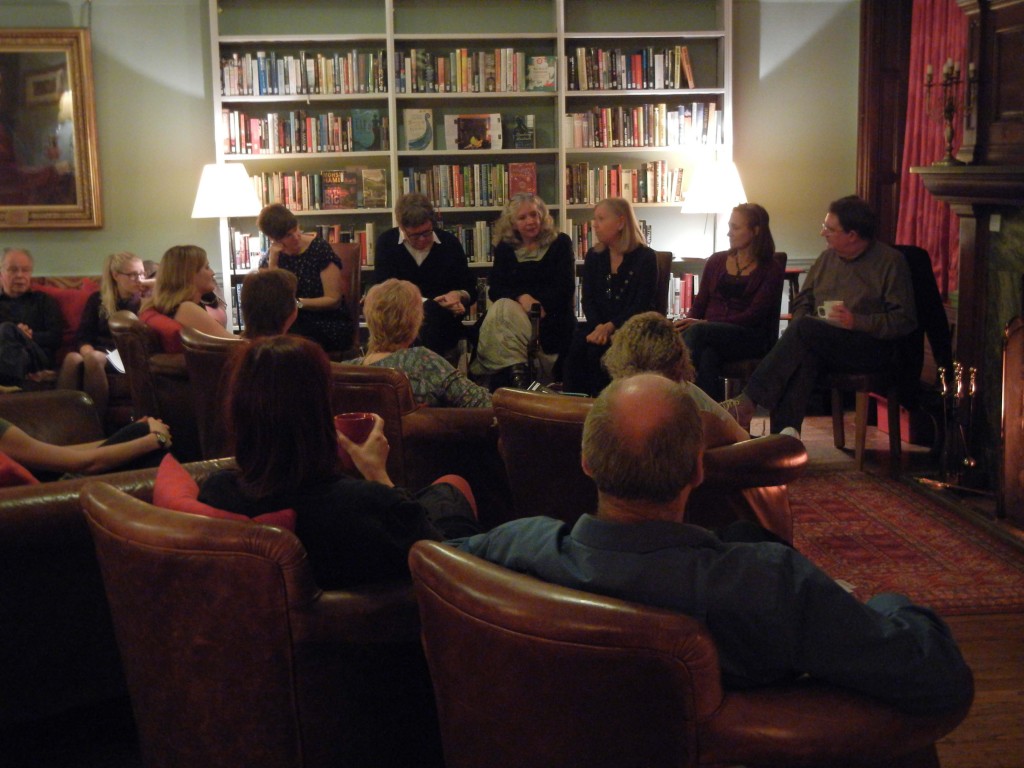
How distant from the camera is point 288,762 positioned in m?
1.85

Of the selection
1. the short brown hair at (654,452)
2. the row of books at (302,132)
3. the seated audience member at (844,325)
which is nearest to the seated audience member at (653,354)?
the short brown hair at (654,452)

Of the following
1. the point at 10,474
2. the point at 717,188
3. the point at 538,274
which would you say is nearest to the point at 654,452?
the point at 10,474

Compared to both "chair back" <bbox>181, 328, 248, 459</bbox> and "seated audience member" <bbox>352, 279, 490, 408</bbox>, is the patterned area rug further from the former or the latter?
"chair back" <bbox>181, 328, 248, 459</bbox>

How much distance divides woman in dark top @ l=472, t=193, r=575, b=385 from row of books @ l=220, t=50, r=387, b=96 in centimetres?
150

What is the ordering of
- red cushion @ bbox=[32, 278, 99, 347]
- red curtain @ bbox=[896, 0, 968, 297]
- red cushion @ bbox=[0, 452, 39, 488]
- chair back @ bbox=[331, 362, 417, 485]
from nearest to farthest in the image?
red cushion @ bbox=[0, 452, 39, 488], chair back @ bbox=[331, 362, 417, 485], red curtain @ bbox=[896, 0, 968, 297], red cushion @ bbox=[32, 278, 99, 347]

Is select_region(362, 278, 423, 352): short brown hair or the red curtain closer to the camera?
select_region(362, 278, 423, 352): short brown hair

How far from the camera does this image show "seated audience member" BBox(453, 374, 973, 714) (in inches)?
53.6

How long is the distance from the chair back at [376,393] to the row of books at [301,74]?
3.78 m

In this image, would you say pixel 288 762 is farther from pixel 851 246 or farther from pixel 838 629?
pixel 851 246

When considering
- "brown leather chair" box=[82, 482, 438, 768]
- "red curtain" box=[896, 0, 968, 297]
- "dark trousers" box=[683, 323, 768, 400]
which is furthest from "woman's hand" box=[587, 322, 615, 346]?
"brown leather chair" box=[82, 482, 438, 768]

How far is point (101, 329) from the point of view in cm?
621

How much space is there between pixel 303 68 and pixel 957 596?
4825 millimetres

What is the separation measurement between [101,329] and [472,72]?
2637 millimetres

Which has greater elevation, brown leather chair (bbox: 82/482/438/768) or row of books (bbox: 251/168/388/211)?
row of books (bbox: 251/168/388/211)
